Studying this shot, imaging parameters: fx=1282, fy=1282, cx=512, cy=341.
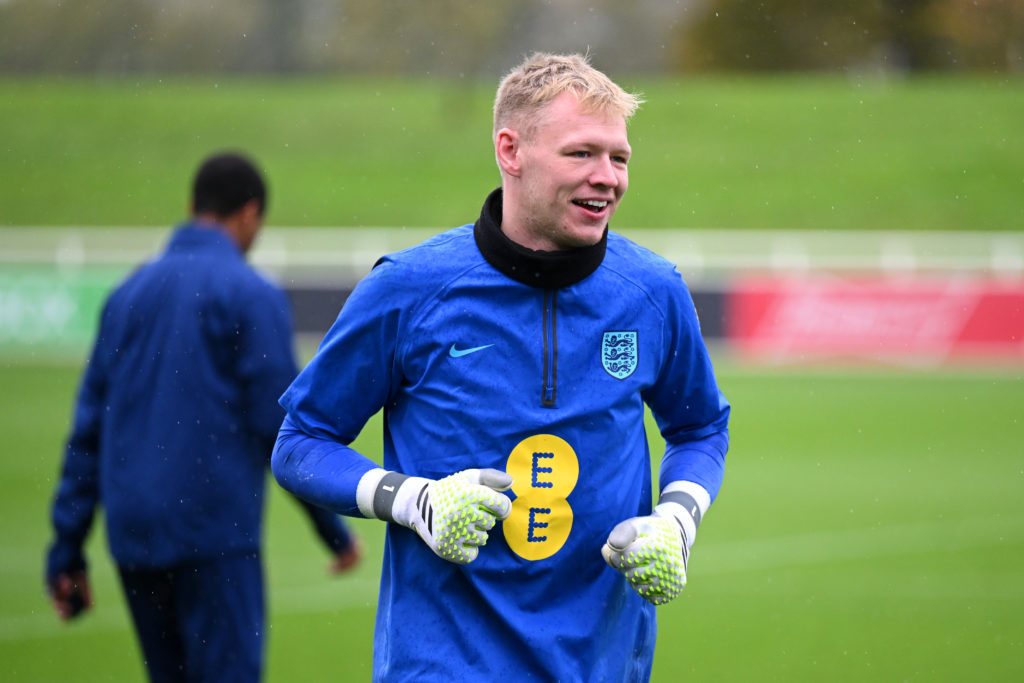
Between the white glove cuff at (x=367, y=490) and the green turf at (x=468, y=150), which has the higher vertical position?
the white glove cuff at (x=367, y=490)

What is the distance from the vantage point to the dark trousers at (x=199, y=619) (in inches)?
159

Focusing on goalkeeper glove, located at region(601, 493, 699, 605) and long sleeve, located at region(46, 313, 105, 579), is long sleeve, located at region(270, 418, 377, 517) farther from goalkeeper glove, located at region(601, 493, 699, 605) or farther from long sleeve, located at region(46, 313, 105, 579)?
long sleeve, located at region(46, 313, 105, 579)

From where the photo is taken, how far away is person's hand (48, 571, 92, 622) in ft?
13.9

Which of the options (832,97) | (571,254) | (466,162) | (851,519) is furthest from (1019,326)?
(832,97)

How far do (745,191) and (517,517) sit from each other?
27.0 metres

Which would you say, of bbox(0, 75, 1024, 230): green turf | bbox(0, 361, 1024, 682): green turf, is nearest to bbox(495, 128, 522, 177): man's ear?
bbox(0, 361, 1024, 682): green turf

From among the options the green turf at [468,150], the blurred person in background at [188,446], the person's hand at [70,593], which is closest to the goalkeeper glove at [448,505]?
the blurred person in background at [188,446]

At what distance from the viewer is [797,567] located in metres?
7.92

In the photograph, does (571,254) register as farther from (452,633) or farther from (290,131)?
(290,131)

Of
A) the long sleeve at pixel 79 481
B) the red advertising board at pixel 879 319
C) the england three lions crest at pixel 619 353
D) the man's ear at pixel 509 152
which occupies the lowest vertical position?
the red advertising board at pixel 879 319

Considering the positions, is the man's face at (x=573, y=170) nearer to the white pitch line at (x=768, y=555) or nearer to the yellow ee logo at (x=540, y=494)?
the yellow ee logo at (x=540, y=494)

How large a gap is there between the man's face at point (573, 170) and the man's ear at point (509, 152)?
0.06ft

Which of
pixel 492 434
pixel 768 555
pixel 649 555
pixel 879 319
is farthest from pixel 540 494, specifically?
pixel 879 319

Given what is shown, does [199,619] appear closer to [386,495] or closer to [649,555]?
[386,495]
